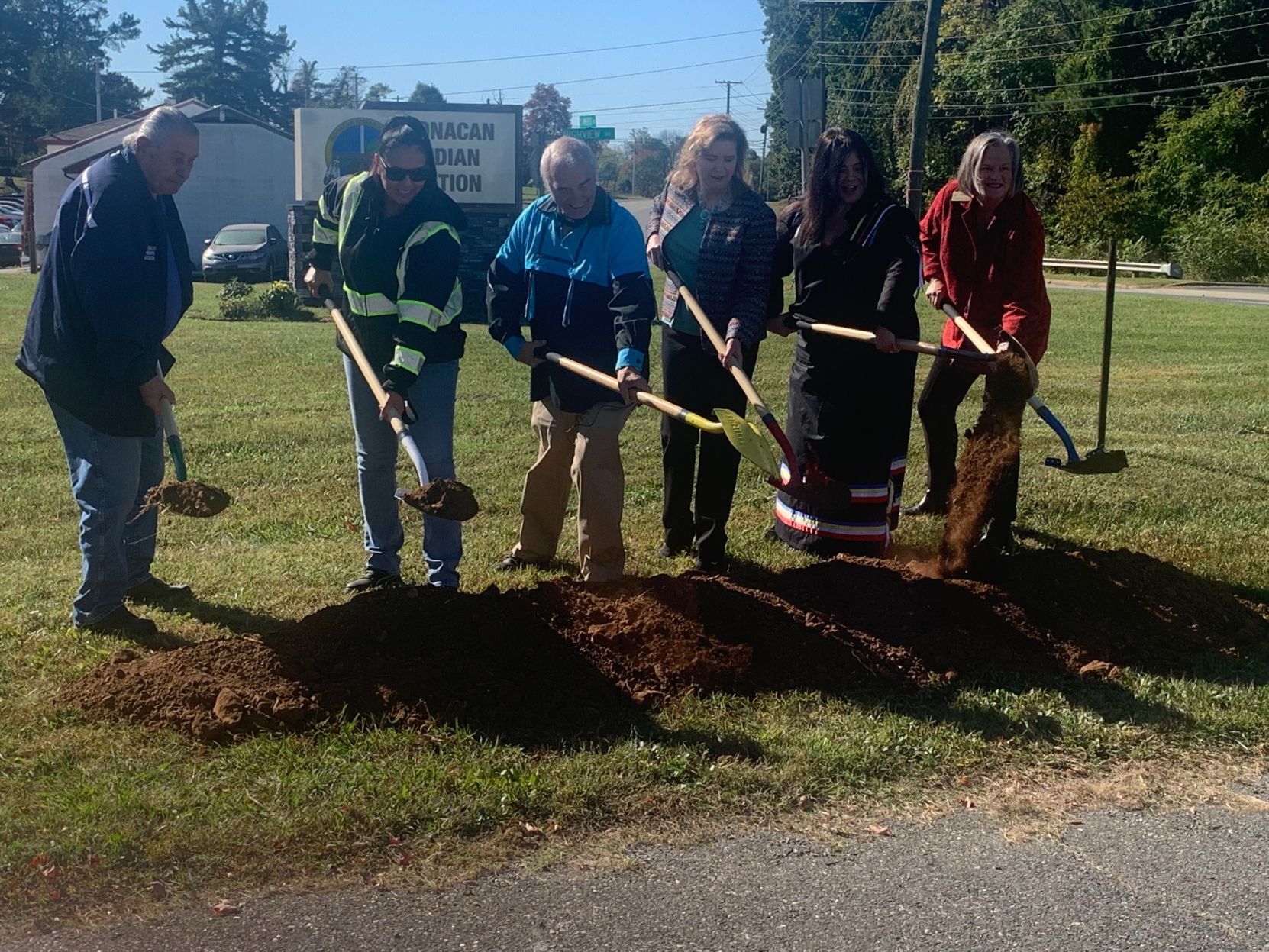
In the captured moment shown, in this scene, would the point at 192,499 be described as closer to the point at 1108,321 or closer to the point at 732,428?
the point at 732,428

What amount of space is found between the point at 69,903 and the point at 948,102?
55627 millimetres

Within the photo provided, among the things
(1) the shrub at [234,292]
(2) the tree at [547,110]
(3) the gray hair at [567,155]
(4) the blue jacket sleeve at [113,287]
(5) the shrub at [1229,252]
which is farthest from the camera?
(2) the tree at [547,110]

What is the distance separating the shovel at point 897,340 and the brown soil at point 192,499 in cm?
265

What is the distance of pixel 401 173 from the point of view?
5055 millimetres

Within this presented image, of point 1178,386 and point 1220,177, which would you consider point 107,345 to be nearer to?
point 1178,386

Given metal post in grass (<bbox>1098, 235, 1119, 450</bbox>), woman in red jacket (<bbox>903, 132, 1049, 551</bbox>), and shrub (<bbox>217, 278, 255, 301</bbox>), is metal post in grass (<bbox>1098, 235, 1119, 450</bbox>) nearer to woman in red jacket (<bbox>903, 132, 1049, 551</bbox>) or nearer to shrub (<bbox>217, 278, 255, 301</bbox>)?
woman in red jacket (<bbox>903, 132, 1049, 551</bbox>)

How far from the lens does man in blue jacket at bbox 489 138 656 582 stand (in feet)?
17.5

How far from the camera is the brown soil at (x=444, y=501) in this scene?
15.0ft

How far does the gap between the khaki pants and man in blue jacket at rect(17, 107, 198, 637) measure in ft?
5.75

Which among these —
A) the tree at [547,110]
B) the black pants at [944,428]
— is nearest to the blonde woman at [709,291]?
the black pants at [944,428]

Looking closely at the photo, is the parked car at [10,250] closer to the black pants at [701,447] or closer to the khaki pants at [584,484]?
the khaki pants at [584,484]

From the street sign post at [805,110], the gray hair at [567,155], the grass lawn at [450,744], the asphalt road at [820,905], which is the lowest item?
the asphalt road at [820,905]

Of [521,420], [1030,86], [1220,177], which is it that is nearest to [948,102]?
[1030,86]

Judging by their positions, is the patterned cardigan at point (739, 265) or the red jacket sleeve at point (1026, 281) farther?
the red jacket sleeve at point (1026, 281)
